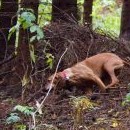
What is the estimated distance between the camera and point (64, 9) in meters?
10.4

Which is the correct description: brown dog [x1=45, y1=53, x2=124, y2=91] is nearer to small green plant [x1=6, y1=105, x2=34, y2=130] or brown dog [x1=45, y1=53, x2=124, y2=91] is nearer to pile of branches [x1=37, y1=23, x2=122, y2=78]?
pile of branches [x1=37, y1=23, x2=122, y2=78]

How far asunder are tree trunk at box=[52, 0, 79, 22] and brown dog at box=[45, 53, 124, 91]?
162 centimetres

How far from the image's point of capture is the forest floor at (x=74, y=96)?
650 cm

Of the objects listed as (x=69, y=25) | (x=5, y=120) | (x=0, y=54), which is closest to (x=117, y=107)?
(x=5, y=120)

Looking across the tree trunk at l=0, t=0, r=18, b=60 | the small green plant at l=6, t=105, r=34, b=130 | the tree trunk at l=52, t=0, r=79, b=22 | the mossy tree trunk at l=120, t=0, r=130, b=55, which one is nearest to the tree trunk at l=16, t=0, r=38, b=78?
the small green plant at l=6, t=105, r=34, b=130

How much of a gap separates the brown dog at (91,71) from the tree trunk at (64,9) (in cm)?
162

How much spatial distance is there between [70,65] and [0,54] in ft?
5.83

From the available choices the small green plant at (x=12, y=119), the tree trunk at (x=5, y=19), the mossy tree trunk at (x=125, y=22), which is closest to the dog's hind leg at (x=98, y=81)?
the small green plant at (x=12, y=119)

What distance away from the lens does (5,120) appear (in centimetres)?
683

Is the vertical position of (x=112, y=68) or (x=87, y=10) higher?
(x=87, y=10)

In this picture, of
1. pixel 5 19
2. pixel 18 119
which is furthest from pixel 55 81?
pixel 5 19

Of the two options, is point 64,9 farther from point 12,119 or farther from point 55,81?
point 12,119

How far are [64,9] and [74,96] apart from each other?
122 inches

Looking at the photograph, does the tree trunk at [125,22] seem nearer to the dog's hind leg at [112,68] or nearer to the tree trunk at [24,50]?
the dog's hind leg at [112,68]
